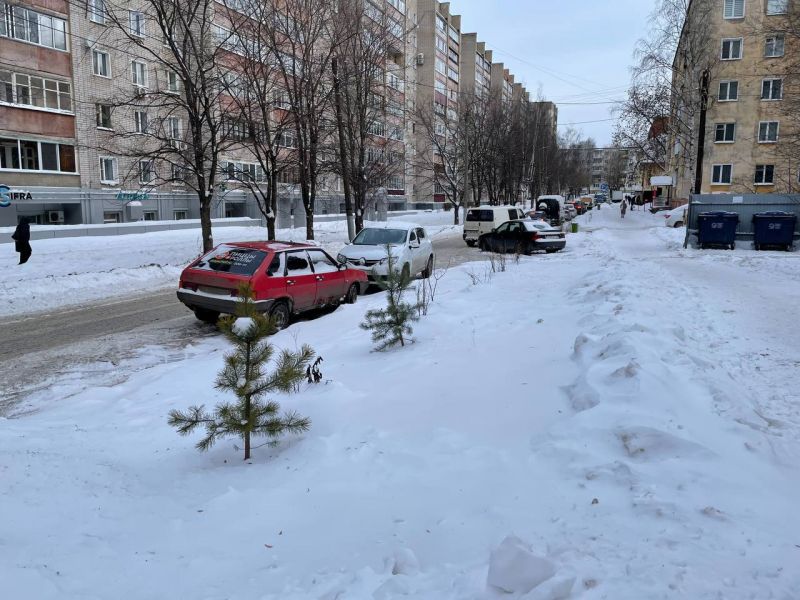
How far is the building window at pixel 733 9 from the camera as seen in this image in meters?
41.0

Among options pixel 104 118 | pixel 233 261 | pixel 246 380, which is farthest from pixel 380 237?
pixel 104 118

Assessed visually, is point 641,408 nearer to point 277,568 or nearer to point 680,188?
point 277,568

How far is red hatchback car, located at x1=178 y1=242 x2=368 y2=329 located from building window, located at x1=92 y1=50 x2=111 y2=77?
24.5 metres

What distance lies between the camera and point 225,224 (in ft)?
108

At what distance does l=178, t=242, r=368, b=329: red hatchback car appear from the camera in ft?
31.1

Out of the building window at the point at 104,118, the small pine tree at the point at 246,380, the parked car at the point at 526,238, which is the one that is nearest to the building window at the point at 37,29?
the building window at the point at 104,118

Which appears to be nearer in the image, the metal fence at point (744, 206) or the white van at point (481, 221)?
the metal fence at point (744, 206)

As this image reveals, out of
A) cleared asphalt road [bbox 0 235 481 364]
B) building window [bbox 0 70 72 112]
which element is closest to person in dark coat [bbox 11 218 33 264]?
cleared asphalt road [bbox 0 235 481 364]

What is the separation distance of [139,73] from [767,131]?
41.4 m

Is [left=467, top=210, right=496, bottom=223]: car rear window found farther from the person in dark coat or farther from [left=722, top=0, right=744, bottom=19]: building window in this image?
[left=722, top=0, right=744, bottom=19]: building window

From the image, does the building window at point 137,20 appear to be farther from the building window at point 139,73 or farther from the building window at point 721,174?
the building window at point 721,174

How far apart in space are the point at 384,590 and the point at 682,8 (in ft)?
149

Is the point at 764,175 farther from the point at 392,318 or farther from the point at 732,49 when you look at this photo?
the point at 392,318

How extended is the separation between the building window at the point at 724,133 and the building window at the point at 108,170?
40081 millimetres
